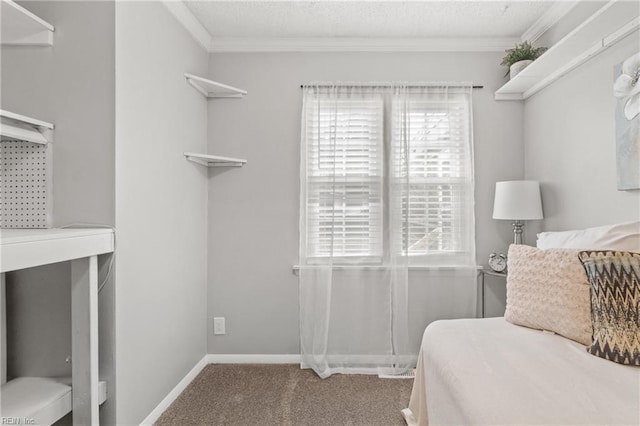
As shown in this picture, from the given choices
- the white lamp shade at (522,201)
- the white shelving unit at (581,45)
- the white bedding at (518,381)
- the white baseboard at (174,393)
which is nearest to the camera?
the white bedding at (518,381)

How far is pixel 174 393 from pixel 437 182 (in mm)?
2439

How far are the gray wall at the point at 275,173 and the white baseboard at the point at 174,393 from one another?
6.7 inches

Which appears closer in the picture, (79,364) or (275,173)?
(79,364)

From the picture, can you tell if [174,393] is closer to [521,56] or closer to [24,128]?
[24,128]

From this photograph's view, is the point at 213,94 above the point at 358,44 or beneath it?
beneath

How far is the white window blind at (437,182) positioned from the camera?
2.66m

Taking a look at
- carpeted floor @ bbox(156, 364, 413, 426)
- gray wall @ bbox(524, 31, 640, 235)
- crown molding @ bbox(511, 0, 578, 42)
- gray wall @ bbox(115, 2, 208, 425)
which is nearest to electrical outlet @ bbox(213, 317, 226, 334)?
gray wall @ bbox(115, 2, 208, 425)

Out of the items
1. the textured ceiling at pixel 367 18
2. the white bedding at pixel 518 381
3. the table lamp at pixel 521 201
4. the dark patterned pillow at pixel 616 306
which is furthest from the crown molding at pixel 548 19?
the white bedding at pixel 518 381

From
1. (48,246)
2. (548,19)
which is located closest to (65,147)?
(48,246)

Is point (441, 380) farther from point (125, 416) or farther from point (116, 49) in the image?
point (116, 49)

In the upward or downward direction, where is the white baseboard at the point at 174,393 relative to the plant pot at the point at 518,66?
downward

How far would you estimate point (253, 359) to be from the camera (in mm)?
2729

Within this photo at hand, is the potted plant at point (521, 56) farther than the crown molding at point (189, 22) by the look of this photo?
Yes

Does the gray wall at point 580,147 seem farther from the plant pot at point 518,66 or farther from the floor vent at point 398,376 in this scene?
the floor vent at point 398,376
